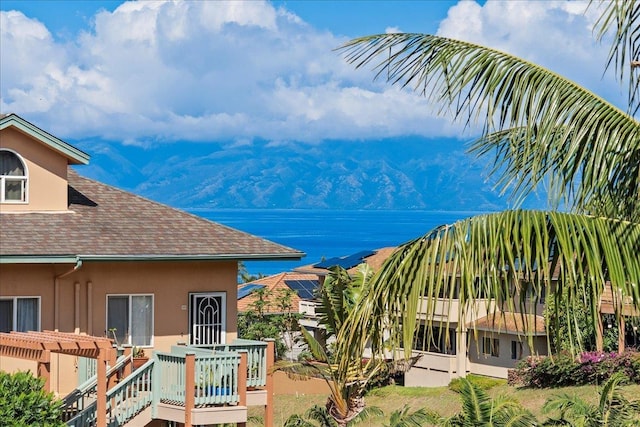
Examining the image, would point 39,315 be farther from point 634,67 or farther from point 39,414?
point 634,67

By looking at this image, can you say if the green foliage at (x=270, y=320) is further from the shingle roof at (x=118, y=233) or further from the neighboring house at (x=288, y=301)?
the shingle roof at (x=118, y=233)

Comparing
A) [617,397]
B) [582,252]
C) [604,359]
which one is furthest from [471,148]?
[604,359]

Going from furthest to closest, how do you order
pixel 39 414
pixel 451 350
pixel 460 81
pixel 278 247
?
pixel 451 350 → pixel 278 247 → pixel 39 414 → pixel 460 81

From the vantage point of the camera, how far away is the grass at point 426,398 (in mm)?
37125

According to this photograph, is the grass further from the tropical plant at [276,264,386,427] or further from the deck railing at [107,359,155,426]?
the deck railing at [107,359,155,426]

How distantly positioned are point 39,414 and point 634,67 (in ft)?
40.3

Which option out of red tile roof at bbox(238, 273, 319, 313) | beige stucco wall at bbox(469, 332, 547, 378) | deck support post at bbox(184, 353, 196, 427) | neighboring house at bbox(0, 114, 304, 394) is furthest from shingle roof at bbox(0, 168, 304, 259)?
red tile roof at bbox(238, 273, 319, 313)

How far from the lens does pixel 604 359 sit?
39.9 m

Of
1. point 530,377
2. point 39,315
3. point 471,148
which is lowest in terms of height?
point 530,377

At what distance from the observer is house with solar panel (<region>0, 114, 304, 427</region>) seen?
20.0 m

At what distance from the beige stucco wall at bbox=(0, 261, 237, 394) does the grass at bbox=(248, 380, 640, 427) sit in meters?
10.2

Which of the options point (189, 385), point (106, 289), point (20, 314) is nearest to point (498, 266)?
point (189, 385)

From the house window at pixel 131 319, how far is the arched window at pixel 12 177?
276 cm

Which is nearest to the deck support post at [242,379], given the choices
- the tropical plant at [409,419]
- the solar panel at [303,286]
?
the tropical plant at [409,419]
